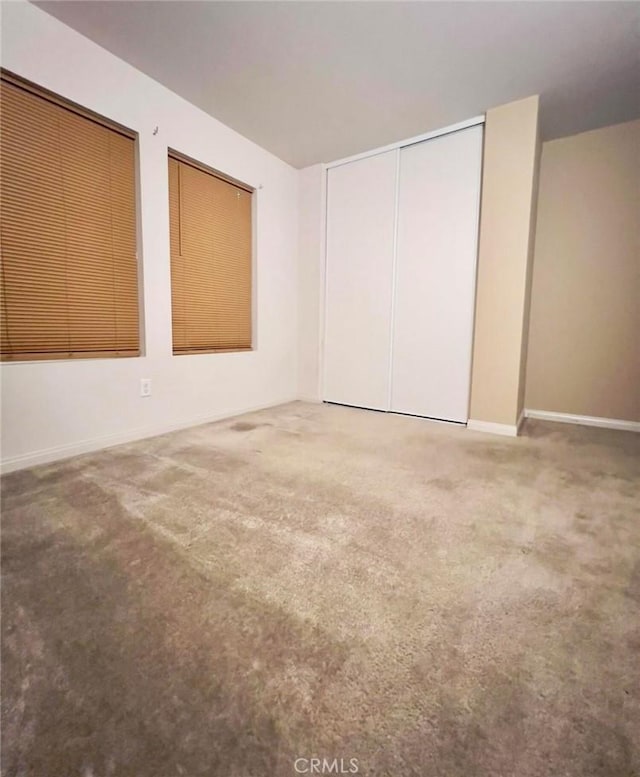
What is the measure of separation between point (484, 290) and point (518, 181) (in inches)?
31.8

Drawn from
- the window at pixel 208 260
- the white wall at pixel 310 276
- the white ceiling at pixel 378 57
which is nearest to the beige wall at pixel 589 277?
the white ceiling at pixel 378 57

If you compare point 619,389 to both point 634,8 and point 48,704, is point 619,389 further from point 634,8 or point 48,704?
point 48,704

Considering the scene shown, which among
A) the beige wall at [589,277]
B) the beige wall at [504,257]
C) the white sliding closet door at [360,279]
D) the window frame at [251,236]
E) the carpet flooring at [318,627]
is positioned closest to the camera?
the carpet flooring at [318,627]

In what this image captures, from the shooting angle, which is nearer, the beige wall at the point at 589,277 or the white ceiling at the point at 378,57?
the white ceiling at the point at 378,57

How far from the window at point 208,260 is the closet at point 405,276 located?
3.12 ft

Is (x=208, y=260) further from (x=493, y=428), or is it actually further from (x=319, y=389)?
(x=493, y=428)

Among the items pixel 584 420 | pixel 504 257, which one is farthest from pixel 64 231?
pixel 584 420

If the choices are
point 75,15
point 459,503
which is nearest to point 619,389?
point 459,503

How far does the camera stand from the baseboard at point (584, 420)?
3.10 meters

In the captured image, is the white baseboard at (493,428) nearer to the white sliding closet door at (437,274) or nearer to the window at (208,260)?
the white sliding closet door at (437,274)

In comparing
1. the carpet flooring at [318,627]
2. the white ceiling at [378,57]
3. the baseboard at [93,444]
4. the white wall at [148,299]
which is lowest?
the carpet flooring at [318,627]

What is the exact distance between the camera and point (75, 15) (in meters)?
1.97

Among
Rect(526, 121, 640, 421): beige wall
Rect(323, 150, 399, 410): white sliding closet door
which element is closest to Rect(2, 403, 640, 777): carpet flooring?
Rect(526, 121, 640, 421): beige wall

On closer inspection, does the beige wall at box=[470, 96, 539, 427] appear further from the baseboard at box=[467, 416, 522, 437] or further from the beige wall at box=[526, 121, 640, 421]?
the beige wall at box=[526, 121, 640, 421]
